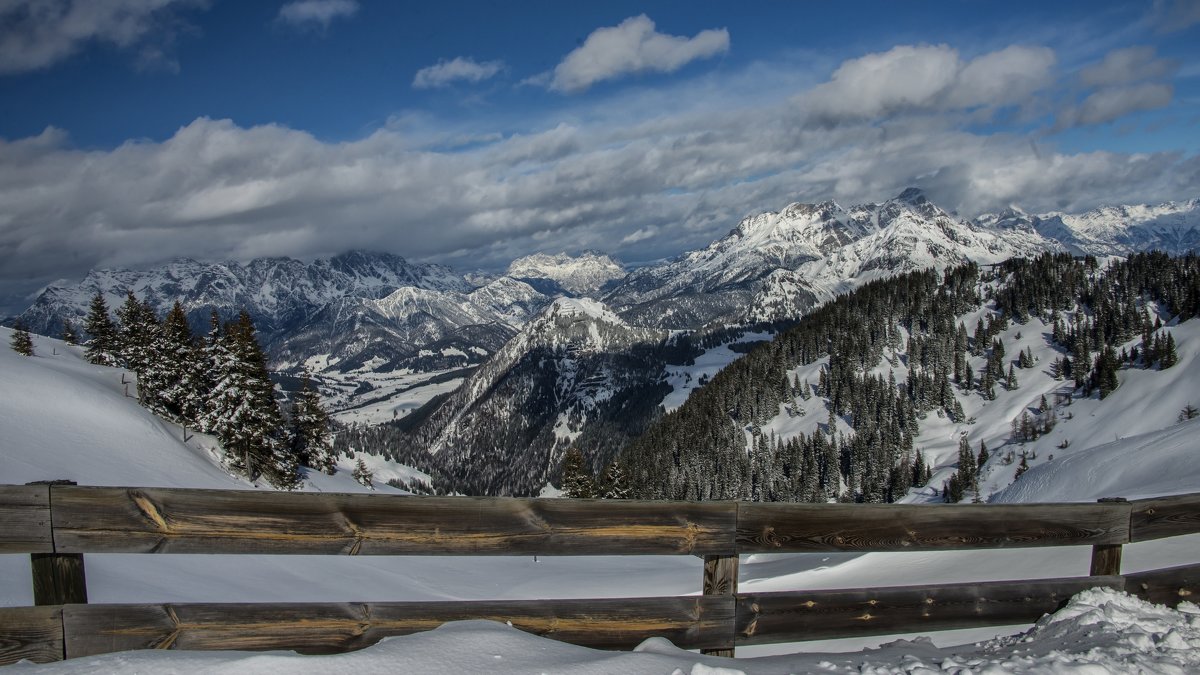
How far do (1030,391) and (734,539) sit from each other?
156042 millimetres

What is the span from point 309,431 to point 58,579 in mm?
60217

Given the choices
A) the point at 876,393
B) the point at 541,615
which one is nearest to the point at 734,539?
the point at 541,615

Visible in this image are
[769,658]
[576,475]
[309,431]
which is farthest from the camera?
[309,431]

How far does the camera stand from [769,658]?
579cm

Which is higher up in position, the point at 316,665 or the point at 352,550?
the point at 352,550

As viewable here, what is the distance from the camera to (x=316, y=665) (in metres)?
4.64

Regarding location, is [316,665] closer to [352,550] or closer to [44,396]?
[352,550]

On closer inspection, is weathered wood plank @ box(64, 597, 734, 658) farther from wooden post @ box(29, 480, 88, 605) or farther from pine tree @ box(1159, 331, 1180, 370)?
A: pine tree @ box(1159, 331, 1180, 370)

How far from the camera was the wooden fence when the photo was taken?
4781mm

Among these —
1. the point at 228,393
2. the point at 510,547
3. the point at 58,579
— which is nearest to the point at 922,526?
the point at 510,547

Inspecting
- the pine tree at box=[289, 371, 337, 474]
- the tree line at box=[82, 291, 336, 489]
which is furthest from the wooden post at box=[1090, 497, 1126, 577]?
the pine tree at box=[289, 371, 337, 474]

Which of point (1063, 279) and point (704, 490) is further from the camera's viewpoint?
point (1063, 279)

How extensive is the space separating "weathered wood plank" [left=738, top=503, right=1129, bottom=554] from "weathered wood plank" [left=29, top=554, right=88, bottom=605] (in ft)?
16.9

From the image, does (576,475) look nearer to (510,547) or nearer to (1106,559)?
(1106,559)
